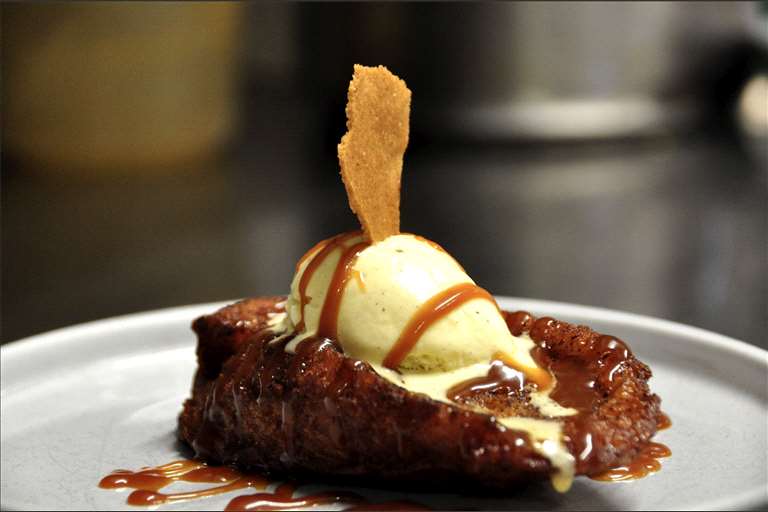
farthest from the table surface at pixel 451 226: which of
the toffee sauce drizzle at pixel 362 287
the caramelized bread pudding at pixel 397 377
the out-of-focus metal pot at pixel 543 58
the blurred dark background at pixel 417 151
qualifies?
the toffee sauce drizzle at pixel 362 287

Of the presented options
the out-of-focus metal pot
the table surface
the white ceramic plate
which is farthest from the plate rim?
the out-of-focus metal pot

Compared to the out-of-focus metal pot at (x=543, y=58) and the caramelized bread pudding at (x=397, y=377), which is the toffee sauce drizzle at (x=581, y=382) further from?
the out-of-focus metal pot at (x=543, y=58)

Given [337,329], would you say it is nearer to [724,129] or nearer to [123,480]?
[123,480]

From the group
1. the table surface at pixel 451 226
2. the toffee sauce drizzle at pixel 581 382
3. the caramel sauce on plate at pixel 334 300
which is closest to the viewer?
the toffee sauce drizzle at pixel 581 382

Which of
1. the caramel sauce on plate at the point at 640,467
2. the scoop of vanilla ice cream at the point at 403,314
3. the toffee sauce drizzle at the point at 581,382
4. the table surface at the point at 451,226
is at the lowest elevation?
the table surface at the point at 451,226

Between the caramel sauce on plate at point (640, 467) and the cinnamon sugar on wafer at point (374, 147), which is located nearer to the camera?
the caramel sauce on plate at point (640, 467)

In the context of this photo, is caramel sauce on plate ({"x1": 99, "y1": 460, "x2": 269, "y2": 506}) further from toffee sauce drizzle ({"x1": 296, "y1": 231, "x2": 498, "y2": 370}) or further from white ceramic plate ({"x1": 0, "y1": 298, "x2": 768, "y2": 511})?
toffee sauce drizzle ({"x1": 296, "y1": 231, "x2": 498, "y2": 370})

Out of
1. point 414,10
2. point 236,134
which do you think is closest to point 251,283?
point 414,10

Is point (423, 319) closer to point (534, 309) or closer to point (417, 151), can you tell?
point (534, 309)
